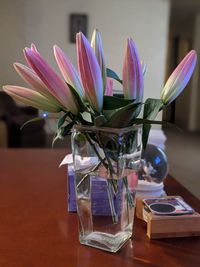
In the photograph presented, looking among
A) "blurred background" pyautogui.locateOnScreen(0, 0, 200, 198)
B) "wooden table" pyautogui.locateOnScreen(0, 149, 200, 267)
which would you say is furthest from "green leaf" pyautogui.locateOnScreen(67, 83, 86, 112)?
"blurred background" pyautogui.locateOnScreen(0, 0, 200, 198)

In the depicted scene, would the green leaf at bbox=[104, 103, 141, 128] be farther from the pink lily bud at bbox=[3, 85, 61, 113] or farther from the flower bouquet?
the pink lily bud at bbox=[3, 85, 61, 113]

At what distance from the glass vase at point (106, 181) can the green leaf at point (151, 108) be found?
0.10 ft

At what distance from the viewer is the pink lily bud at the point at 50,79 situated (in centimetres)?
59

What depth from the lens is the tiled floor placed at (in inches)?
116

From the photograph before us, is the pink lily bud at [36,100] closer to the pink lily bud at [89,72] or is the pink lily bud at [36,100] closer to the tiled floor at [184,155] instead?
the pink lily bud at [89,72]

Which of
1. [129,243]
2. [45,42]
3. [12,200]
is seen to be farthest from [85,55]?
[45,42]

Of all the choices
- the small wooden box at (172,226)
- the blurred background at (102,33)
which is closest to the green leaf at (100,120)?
the small wooden box at (172,226)

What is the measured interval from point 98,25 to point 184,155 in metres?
1.51

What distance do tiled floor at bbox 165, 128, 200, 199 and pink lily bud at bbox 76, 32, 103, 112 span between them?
238cm

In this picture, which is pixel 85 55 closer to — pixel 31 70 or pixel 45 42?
pixel 31 70

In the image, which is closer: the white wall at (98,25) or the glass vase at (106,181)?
the glass vase at (106,181)

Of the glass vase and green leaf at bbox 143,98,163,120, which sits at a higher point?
green leaf at bbox 143,98,163,120

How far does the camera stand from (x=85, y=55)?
0.58 metres

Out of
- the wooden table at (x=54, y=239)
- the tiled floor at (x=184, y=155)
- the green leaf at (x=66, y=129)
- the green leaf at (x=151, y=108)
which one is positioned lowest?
the tiled floor at (x=184, y=155)
